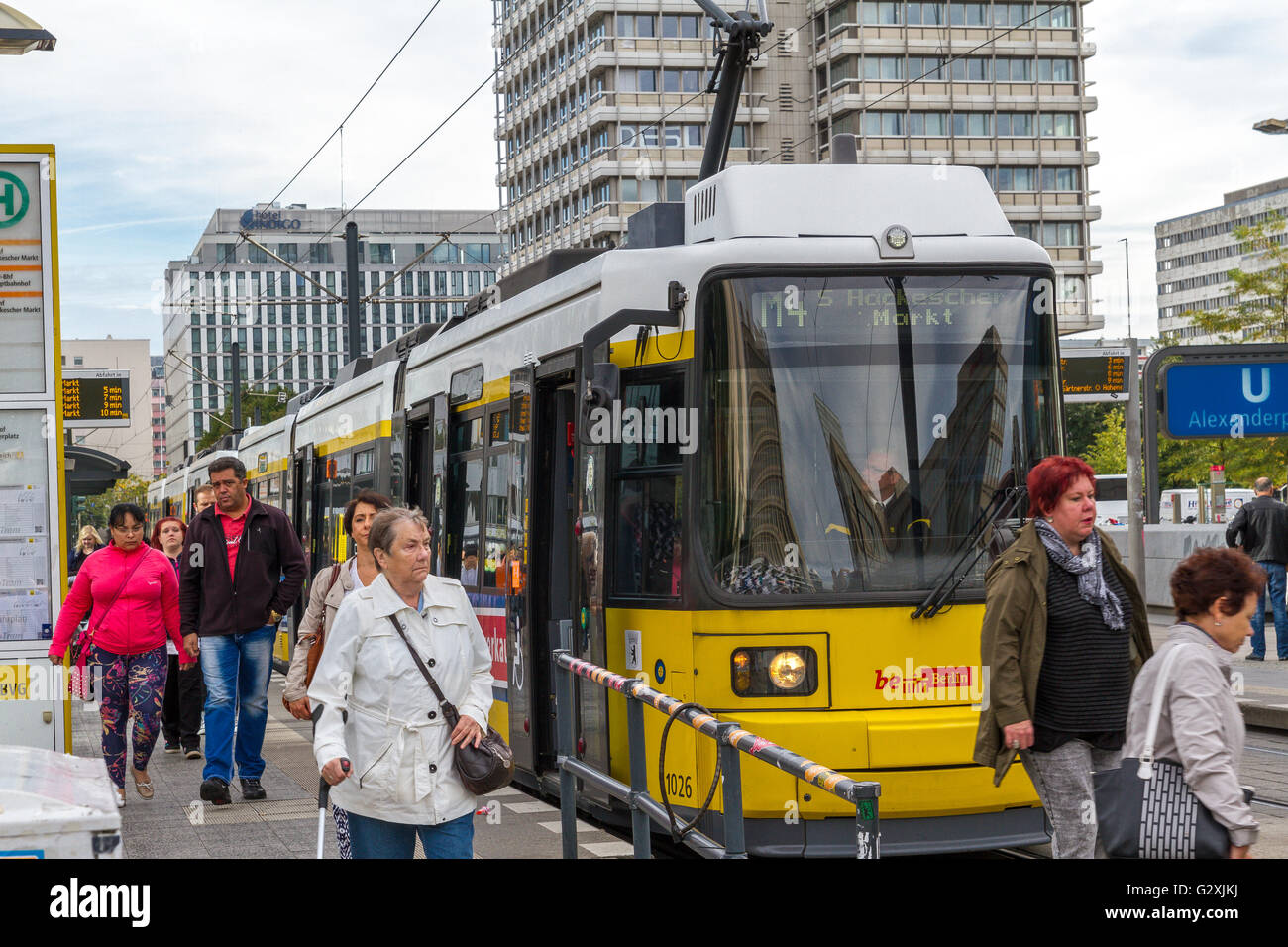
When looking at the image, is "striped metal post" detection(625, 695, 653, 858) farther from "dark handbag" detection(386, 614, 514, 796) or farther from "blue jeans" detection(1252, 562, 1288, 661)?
"blue jeans" detection(1252, 562, 1288, 661)

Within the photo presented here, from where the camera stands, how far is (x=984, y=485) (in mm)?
7664

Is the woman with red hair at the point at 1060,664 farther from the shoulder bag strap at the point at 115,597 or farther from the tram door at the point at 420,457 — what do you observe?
the tram door at the point at 420,457

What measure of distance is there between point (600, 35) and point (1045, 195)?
81.8 ft

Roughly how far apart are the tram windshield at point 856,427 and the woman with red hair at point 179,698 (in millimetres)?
5824

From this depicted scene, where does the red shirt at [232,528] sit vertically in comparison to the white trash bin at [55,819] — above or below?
above

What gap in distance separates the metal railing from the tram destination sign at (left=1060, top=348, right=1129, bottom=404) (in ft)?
46.4

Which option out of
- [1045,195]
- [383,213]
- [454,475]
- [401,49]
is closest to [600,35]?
[1045,195]

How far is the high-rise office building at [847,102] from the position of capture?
8869 centimetres

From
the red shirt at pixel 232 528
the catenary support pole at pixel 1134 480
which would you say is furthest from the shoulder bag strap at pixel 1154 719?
the catenary support pole at pixel 1134 480

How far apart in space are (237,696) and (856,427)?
4.43 m

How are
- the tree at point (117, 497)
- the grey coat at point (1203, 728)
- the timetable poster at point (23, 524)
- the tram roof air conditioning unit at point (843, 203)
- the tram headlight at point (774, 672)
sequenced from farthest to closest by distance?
the tree at point (117, 497) < the timetable poster at point (23, 524) < the tram roof air conditioning unit at point (843, 203) < the tram headlight at point (774, 672) < the grey coat at point (1203, 728)

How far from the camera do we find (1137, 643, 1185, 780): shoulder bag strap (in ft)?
15.3

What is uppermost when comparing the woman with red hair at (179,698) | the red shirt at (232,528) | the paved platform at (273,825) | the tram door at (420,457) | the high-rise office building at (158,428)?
the high-rise office building at (158,428)
